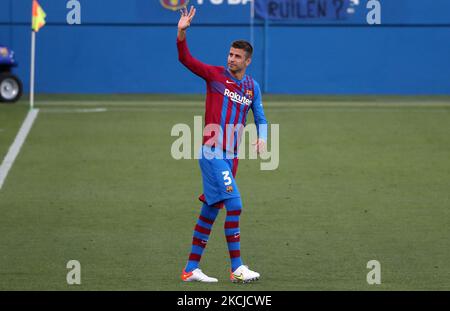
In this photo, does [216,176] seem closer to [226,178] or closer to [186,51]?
[226,178]

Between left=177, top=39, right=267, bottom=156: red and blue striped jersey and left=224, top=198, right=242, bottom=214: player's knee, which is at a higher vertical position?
left=177, top=39, right=267, bottom=156: red and blue striped jersey

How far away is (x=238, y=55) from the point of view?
9.59 metres

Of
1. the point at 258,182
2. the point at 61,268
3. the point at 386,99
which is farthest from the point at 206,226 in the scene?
the point at 386,99

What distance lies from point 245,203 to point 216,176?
470 cm

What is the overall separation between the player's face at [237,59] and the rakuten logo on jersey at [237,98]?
7.9 inches

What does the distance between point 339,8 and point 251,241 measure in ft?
62.0

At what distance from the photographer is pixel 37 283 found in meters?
9.35

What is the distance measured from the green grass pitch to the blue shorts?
0.73 meters

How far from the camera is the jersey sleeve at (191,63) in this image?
9359 mm

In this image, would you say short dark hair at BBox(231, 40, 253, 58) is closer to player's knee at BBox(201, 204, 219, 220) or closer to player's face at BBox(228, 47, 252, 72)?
player's face at BBox(228, 47, 252, 72)

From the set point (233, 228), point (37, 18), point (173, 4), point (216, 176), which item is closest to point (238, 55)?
point (216, 176)

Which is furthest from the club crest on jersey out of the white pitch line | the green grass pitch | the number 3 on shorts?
the number 3 on shorts

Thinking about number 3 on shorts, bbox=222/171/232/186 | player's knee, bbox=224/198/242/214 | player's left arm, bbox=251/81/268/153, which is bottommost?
player's knee, bbox=224/198/242/214

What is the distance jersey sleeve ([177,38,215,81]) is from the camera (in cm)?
936
